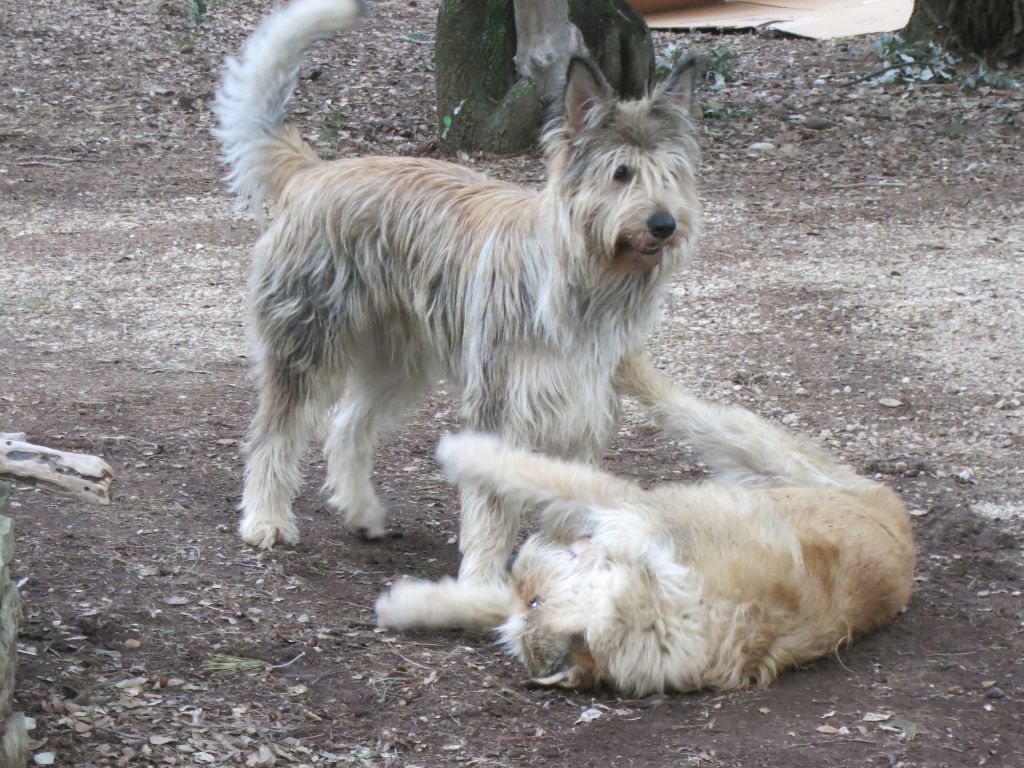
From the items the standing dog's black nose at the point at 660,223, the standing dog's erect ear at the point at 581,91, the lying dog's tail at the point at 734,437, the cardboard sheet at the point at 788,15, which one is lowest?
the lying dog's tail at the point at 734,437

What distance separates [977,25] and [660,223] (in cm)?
1062

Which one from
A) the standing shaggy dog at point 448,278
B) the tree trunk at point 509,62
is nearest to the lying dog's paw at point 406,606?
the standing shaggy dog at point 448,278

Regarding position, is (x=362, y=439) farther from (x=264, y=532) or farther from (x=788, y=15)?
(x=788, y=15)

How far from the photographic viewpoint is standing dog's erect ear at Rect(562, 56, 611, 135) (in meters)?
4.55

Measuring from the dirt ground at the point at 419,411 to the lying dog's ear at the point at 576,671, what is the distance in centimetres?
6

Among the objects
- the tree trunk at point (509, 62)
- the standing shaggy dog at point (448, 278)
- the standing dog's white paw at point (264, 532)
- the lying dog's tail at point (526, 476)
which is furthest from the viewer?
the tree trunk at point (509, 62)

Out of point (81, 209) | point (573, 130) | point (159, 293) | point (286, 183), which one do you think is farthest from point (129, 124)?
point (573, 130)

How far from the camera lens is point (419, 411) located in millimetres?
7402

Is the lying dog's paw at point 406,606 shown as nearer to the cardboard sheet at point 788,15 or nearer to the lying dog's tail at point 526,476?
the lying dog's tail at point 526,476

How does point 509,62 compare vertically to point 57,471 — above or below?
above

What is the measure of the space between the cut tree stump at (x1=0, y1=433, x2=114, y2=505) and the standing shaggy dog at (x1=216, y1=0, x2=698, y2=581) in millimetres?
1519

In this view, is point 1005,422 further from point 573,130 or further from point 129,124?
point 129,124

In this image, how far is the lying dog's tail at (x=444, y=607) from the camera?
461 cm

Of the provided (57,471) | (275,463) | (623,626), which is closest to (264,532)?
(275,463)
